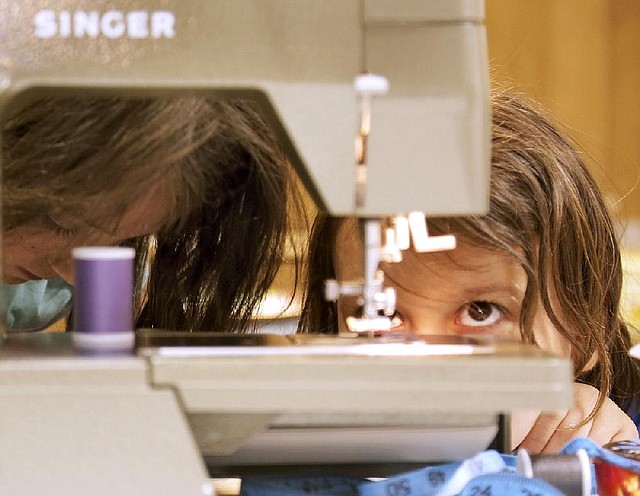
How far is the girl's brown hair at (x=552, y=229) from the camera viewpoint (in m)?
1.26

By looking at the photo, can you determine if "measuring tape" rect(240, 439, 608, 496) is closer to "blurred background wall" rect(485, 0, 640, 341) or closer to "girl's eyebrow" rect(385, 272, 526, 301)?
"girl's eyebrow" rect(385, 272, 526, 301)

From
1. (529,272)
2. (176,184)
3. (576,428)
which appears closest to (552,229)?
(529,272)

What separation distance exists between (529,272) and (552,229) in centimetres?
8

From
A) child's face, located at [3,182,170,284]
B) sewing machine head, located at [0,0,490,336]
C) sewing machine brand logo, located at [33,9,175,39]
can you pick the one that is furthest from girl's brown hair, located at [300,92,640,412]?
sewing machine brand logo, located at [33,9,175,39]

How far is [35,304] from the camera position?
204 cm

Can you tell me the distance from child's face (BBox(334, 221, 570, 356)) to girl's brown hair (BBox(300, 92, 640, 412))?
0.8 inches

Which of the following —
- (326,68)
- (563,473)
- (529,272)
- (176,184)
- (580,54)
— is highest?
(580,54)

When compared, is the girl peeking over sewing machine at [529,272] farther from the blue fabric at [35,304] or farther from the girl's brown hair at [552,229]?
the blue fabric at [35,304]

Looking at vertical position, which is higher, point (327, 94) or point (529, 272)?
point (327, 94)

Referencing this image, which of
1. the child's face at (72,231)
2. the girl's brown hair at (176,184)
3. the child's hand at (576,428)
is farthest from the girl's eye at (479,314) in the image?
the child's face at (72,231)

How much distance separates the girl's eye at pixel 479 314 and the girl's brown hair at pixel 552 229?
0.05m

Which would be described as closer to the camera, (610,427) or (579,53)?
(610,427)

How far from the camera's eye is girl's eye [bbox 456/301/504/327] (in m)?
1.29

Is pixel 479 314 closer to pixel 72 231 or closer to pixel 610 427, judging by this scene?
pixel 610 427
